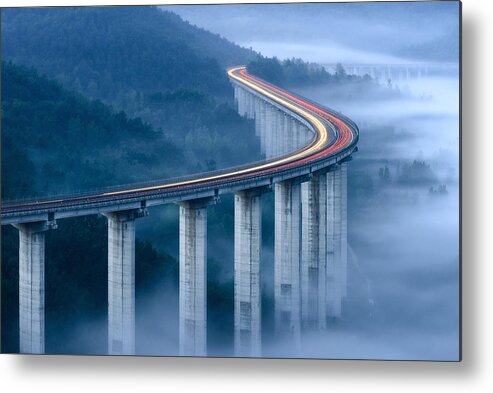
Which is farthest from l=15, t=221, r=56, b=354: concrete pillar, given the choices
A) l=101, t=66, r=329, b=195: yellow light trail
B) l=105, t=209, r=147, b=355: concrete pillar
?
l=101, t=66, r=329, b=195: yellow light trail

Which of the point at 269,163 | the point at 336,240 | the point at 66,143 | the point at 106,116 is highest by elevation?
the point at 106,116

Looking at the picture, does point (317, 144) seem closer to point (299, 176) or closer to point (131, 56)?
point (299, 176)

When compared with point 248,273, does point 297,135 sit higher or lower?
higher

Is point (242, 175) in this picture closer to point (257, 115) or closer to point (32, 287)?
point (257, 115)

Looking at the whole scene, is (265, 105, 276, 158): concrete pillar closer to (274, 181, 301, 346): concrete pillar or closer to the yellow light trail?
the yellow light trail

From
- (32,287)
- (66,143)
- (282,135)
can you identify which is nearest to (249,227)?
(282,135)

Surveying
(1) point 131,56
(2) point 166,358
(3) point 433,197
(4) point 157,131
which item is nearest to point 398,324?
(3) point 433,197

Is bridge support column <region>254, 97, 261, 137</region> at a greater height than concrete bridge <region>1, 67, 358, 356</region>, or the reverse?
bridge support column <region>254, 97, 261, 137</region>

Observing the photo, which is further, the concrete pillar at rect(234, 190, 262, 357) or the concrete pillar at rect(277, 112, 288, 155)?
the concrete pillar at rect(277, 112, 288, 155)
